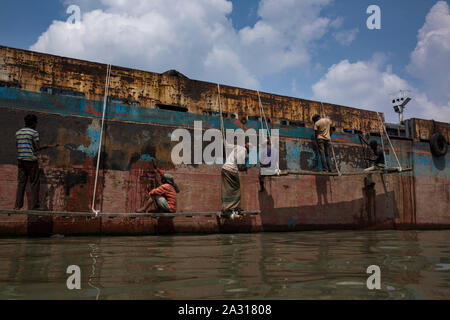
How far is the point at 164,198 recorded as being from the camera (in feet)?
23.2

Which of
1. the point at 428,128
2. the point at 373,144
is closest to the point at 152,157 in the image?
the point at 373,144

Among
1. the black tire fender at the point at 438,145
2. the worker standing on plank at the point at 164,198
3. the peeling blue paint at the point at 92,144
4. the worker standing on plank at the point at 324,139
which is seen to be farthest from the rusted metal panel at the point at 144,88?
→ the black tire fender at the point at 438,145

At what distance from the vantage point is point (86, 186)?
22.5 ft

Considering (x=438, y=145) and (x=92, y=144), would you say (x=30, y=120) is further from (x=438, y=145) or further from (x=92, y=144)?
(x=438, y=145)

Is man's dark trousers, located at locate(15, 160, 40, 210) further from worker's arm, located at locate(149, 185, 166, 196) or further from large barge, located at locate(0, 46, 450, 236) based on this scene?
Answer: worker's arm, located at locate(149, 185, 166, 196)

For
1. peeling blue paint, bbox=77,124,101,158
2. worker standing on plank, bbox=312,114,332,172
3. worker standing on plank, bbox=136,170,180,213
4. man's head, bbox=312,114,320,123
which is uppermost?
man's head, bbox=312,114,320,123

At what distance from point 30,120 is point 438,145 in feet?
41.8

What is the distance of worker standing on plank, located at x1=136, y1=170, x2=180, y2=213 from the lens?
6969 millimetres

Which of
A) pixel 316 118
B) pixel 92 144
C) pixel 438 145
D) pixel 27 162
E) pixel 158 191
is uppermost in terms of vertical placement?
pixel 316 118

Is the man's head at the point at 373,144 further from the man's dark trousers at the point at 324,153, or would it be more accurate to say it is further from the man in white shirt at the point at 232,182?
the man in white shirt at the point at 232,182

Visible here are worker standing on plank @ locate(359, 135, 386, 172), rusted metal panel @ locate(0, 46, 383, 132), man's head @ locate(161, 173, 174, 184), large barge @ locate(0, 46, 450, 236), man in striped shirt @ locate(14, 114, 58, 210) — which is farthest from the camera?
worker standing on plank @ locate(359, 135, 386, 172)

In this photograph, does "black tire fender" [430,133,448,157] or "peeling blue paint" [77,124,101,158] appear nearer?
"peeling blue paint" [77,124,101,158]

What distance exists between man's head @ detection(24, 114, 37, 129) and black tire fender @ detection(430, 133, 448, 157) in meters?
12.3

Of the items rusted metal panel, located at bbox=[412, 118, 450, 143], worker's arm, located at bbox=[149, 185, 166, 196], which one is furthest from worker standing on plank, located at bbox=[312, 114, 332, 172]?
worker's arm, located at bbox=[149, 185, 166, 196]
